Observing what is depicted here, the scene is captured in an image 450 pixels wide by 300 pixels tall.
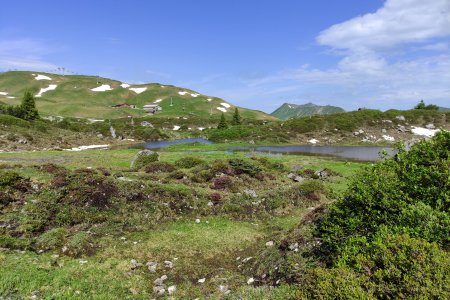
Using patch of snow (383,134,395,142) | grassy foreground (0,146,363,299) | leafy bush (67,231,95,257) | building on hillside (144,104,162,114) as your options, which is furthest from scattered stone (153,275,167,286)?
building on hillside (144,104,162,114)

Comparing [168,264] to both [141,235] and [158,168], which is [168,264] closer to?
[141,235]

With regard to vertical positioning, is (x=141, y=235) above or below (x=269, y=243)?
below

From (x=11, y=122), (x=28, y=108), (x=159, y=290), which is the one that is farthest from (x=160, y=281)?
(x=28, y=108)

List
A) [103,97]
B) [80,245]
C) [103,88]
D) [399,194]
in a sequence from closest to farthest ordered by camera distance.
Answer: [399,194] → [80,245] → [103,97] → [103,88]

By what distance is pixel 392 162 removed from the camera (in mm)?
11062

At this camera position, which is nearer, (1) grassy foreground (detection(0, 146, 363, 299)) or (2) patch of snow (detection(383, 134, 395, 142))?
(1) grassy foreground (detection(0, 146, 363, 299))

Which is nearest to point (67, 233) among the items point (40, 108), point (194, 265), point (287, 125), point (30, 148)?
point (194, 265)

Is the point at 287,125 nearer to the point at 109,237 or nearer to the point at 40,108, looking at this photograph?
the point at 109,237

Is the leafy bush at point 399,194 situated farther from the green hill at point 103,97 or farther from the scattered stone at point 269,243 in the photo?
the green hill at point 103,97

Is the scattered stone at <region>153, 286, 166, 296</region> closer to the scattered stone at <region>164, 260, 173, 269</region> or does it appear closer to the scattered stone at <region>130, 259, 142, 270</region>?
the scattered stone at <region>164, 260, 173, 269</region>

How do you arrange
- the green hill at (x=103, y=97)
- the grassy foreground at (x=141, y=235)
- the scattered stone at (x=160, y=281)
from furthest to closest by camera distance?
the green hill at (x=103, y=97), the scattered stone at (x=160, y=281), the grassy foreground at (x=141, y=235)

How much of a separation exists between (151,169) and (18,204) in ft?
45.7

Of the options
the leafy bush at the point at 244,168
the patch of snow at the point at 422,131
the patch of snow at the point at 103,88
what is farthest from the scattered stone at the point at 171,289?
the patch of snow at the point at 103,88

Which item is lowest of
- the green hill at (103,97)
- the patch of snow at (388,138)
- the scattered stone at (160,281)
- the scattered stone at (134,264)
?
the scattered stone at (160,281)
